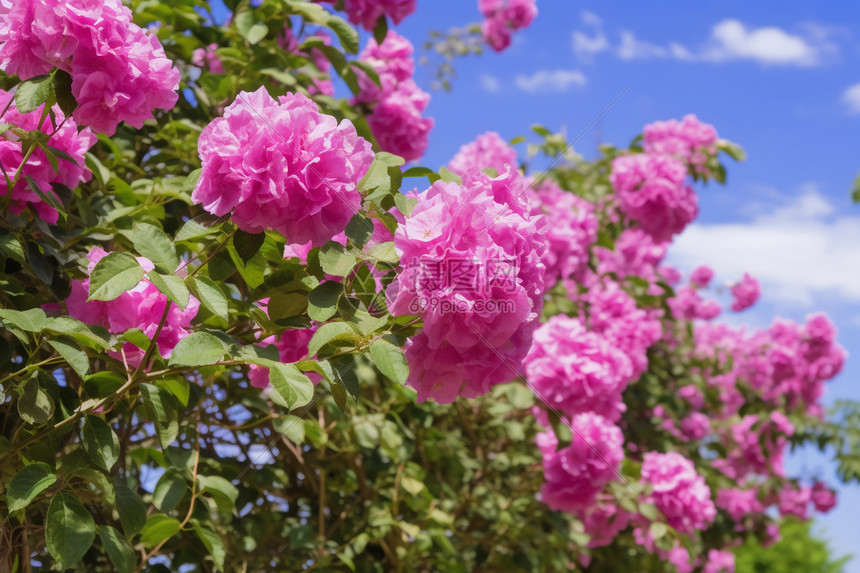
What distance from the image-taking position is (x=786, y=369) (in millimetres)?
4211

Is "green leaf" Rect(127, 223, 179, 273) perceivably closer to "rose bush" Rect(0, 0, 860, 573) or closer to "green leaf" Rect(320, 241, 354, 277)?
"rose bush" Rect(0, 0, 860, 573)

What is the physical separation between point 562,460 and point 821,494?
11.2ft

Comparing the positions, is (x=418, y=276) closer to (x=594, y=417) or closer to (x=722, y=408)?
(x=594, y=417)

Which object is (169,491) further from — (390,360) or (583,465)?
(583,465)

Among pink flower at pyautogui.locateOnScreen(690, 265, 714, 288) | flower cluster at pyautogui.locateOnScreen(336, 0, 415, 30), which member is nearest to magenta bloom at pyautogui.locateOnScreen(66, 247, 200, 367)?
flower cluster at pyautogui.locateOnScreen(336, 0, 415, 30)

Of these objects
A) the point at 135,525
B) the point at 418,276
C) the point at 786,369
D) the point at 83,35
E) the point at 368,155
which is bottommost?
the point at 135,525

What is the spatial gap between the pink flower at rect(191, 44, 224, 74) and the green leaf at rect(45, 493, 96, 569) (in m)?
1.27

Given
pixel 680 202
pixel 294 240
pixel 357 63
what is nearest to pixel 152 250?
pixel 294 240

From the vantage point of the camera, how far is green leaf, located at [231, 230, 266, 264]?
1172mm

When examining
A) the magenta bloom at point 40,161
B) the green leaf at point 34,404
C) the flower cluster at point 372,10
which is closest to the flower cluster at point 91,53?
the magenta bloom at point 40,161

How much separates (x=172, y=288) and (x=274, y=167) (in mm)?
205

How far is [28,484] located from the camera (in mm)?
1124

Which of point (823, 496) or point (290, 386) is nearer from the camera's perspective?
point (290, 386)

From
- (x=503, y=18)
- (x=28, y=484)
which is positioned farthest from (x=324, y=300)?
(x=503, y=18)
